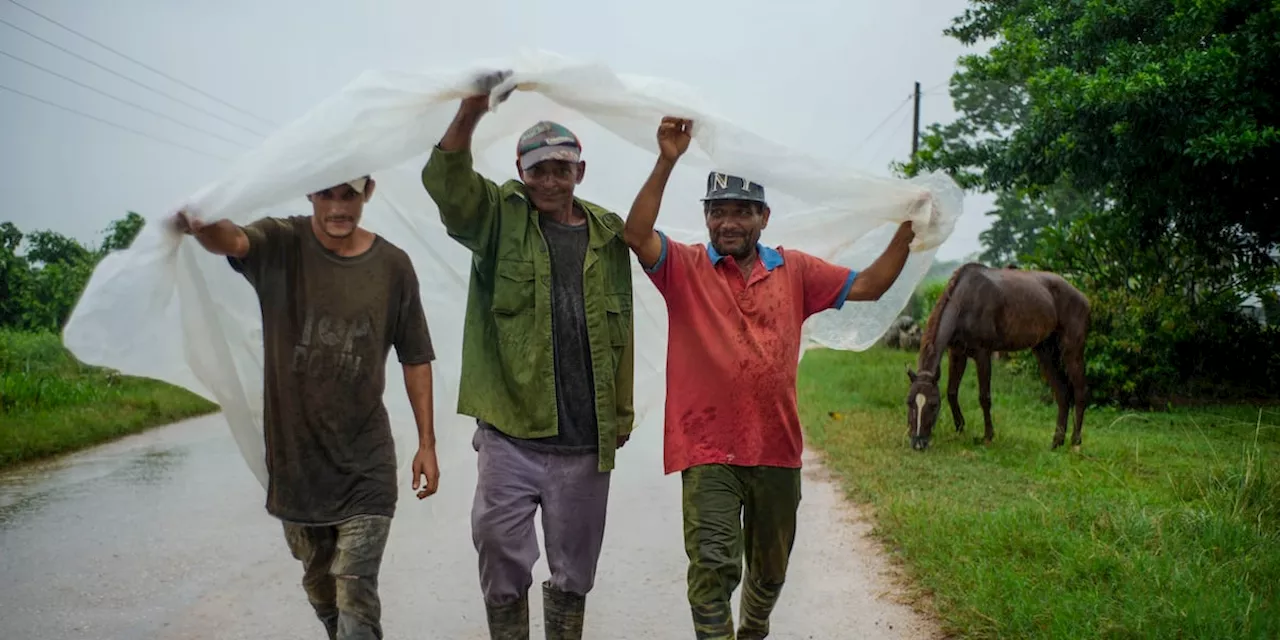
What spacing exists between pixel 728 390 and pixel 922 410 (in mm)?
5903

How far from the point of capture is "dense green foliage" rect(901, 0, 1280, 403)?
10.3 m

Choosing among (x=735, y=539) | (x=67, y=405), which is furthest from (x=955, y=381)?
(x=67, y=405)

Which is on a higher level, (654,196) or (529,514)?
(654,196)

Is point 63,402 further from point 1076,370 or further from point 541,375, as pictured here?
point 1076,370

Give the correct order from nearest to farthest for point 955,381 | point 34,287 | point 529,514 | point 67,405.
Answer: point 529,514 → point 955,381 → point 67,405 → point 34,287

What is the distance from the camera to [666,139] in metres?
3.46

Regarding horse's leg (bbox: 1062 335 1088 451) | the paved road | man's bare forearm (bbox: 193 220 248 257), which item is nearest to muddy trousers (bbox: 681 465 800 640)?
the paved road

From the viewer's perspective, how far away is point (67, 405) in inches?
431

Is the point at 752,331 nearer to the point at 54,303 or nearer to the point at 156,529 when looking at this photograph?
the point at 156,529

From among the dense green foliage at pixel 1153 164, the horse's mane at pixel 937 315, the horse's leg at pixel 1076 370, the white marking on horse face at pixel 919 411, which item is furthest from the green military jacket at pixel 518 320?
the dense green foliage at pixel 1153 164

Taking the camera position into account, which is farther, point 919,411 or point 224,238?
point 919,411

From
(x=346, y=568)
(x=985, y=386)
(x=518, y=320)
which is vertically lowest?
(x=346, y=568)

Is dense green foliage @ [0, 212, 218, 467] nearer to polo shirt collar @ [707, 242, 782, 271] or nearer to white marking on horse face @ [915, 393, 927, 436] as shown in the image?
polo shirt collar @ [707, 242, 782, 271]

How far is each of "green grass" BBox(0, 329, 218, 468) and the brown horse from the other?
Result: 793cm
